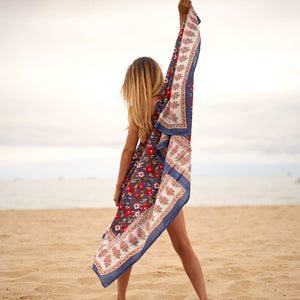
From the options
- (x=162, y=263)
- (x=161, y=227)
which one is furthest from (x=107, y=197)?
(x=161, y=227)

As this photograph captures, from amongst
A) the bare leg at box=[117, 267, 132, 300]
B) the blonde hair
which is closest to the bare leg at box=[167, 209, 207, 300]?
the bare leg at box=[117, 267, 132, 300]

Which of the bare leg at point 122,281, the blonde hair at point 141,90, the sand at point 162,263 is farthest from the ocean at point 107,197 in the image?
the blonde hair at point 141,90

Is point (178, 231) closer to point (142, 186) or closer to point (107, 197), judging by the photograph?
point (142, 186)

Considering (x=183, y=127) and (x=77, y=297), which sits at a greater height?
(x=183, y=127)

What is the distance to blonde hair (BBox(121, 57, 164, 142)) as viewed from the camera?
2.61 m

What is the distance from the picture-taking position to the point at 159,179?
262cm

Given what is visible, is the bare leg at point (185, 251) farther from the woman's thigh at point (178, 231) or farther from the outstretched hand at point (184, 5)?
the outstretched hand at point (184, 5)

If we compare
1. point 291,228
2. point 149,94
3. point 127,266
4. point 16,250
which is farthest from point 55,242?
point 291,228

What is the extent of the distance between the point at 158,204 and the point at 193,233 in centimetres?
497

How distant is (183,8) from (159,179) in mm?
1451

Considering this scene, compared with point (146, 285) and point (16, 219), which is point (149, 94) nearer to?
point (146, 285)

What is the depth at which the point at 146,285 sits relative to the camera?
377cm

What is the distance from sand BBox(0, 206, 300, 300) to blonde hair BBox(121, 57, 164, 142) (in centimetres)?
192

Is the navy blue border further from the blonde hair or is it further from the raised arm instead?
the raised arm
